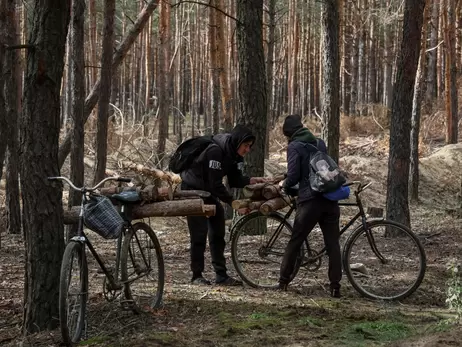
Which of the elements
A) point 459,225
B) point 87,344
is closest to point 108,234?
point 87,344

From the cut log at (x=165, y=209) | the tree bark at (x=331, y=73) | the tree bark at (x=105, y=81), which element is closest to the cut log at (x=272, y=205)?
the cut log at (x=165, y=209)

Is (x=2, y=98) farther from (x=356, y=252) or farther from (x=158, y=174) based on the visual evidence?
(x=356, y=252)

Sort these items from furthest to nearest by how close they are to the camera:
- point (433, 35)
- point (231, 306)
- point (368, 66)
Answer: point (368, 66), point (433, 35), point (231, 306)

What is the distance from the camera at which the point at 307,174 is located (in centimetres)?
678

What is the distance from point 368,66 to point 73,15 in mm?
29554

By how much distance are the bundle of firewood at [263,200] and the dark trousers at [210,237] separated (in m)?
0.23

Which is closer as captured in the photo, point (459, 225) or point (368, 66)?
point (459, 225)

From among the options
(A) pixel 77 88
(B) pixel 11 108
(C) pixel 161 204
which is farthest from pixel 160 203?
(B) pixel 11 108

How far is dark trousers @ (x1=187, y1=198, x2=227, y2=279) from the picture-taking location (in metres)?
7.11

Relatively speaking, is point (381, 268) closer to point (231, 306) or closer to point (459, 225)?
point (231, 306)

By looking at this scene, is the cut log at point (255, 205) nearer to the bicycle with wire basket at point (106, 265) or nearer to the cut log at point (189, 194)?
the cut log at point (189, 194)

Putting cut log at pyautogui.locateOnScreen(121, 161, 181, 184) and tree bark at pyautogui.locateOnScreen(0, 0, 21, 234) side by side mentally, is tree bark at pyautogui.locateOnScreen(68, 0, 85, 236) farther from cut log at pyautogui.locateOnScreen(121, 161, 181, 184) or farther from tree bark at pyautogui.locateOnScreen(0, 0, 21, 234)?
cut log at pyautogui.locateOnScreen(121, 161, 181, 184)

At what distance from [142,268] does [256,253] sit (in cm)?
193

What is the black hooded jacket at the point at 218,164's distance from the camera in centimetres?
696
